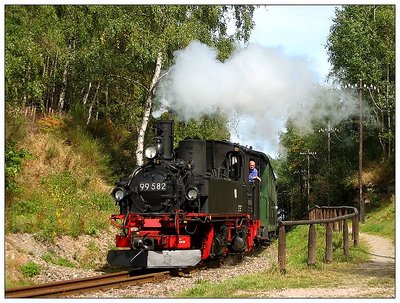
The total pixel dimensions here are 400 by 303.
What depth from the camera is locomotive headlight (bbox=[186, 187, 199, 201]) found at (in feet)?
36.1

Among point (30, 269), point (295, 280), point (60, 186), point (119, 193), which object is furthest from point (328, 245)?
point (60, 186)

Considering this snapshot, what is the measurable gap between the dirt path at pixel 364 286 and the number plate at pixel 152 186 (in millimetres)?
3477

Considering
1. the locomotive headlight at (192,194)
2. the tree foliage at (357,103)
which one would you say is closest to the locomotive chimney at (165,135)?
the locomotive headlight at (192,194)

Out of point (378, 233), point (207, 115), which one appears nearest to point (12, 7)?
point (207, 115)

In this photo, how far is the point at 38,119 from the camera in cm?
2055

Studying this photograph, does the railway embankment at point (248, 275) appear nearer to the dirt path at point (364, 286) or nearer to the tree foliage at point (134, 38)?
the dirt path at point (364, 286)

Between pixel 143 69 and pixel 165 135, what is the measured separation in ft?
26.8

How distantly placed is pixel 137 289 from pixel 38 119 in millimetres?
12543

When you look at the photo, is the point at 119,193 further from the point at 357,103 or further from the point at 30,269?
the point at 357,103

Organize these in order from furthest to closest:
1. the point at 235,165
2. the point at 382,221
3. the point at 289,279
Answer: the point at 382,221 < the point at 235,165 < the point at 289,279

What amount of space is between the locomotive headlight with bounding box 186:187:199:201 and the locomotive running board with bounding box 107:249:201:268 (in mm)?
995

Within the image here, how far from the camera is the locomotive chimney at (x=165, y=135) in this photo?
11.7 meters

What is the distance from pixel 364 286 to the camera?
8.97m

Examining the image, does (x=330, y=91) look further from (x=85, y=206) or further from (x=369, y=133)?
(x=85, y=206)
